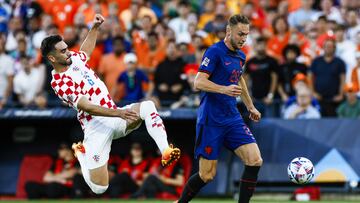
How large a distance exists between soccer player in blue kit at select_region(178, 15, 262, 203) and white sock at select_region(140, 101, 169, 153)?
0.53 metres

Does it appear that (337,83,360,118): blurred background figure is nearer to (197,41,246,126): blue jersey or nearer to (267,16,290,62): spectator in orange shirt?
(267,16,290,62): spectator in orange shirt

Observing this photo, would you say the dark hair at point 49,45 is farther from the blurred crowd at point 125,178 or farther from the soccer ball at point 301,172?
the blurred crowd at point 125,178

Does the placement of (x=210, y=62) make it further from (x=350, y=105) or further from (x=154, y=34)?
(x=154, y=34)

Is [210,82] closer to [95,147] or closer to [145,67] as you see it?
[95,147]

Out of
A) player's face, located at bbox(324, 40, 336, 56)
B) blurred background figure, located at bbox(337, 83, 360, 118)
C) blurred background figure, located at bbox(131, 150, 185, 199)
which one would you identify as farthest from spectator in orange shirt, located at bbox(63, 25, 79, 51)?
blurred background figure, located at bbox(337, 83, 360, 118)

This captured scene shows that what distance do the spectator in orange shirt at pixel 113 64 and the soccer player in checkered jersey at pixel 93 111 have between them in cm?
609

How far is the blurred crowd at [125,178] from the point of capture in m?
17.0

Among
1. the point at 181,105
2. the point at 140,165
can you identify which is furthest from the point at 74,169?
the point at 181,105

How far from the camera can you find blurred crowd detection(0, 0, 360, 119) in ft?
57.5

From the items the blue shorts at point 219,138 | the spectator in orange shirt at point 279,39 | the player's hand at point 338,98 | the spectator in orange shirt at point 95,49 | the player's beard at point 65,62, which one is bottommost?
the blue shorts at point 219,138

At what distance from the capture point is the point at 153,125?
445 inches

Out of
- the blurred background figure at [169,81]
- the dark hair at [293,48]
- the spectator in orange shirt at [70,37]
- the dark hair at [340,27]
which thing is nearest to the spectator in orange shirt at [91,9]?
the spectator in orange shirt at [70,37]

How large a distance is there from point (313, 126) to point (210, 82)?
6336 mm

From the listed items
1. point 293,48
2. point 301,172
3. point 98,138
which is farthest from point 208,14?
point 301,172
